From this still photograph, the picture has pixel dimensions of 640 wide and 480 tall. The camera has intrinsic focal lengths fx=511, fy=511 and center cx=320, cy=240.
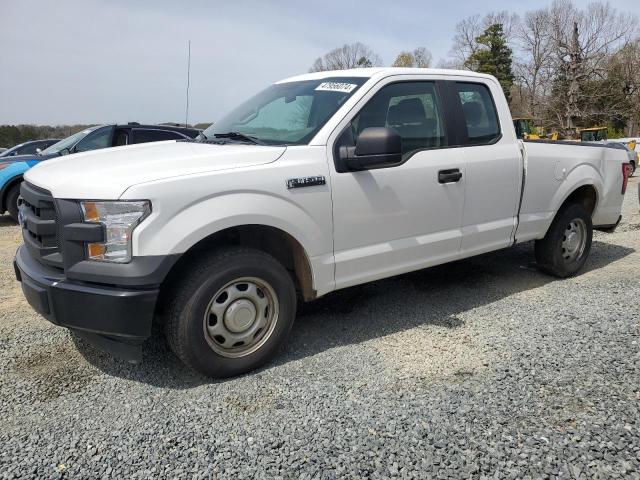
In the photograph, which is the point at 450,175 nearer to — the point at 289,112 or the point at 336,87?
the point at 336,87

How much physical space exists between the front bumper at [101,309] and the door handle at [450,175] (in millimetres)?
2223

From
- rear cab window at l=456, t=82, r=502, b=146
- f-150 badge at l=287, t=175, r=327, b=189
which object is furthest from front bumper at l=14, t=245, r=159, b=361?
rear cab window at l=456, t=82, r=502, b=146

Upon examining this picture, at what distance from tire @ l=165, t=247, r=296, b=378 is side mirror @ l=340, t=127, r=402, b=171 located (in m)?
0.85

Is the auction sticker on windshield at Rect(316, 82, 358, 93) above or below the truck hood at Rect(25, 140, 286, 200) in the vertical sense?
above

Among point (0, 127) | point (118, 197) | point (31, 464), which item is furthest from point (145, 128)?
point (0, 127)

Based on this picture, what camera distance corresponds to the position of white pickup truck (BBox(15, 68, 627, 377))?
273 cm

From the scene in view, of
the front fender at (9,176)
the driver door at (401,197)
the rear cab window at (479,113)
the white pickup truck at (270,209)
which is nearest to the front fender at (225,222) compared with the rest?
the white pickup truck at (270,209)

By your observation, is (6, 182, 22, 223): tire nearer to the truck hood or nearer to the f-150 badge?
the truck hood

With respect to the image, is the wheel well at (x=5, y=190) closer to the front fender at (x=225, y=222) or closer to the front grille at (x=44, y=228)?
the front grille at (x=44, y=228)

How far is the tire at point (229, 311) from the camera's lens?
288 centimetres

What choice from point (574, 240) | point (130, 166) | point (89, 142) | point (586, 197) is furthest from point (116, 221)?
point (89, 142)

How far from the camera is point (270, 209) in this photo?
305cm

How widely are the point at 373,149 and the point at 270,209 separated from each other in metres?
0.78

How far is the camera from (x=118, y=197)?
265 cm
